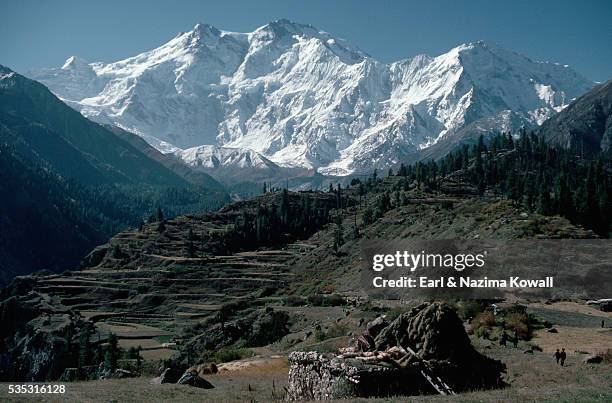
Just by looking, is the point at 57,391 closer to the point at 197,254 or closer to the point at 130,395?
the point at 130,395

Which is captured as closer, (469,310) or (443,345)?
(443,345)

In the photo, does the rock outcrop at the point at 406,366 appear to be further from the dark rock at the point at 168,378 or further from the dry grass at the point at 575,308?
the dry grass at the point at 575,308

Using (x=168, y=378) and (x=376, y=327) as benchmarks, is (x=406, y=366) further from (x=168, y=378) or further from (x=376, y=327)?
(x=168, y=378)

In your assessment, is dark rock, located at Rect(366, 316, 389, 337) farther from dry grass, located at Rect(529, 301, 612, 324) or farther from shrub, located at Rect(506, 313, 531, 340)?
dry grass, located at Rect(529, 301, 612, 324)

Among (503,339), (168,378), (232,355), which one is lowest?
(232,355)

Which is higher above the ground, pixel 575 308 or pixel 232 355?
pixel 575 308

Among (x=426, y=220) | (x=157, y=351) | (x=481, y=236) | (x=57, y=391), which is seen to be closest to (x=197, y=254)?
(x=426, y=220)

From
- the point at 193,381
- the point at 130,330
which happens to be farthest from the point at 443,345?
the point at 130,330

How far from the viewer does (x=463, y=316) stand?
54.2m

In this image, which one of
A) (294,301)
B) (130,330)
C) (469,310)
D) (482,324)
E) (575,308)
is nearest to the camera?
(482,324)

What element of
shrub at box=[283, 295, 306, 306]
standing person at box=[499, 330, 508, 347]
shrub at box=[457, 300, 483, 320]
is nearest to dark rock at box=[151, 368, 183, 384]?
standing person at box=[499, 330, 508, 347]

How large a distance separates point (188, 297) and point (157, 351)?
49.5m

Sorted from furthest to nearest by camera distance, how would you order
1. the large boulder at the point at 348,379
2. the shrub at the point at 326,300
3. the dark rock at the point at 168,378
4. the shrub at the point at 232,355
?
the shrub at the point at 326,300 → the shrub at the point at 232,355 → the dark rock at the point at 168,378 → the large boulder at the point at 348,379

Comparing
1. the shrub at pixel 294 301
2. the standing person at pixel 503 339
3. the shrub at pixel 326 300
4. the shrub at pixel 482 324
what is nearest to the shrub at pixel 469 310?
the shrub at pixel 482 324
